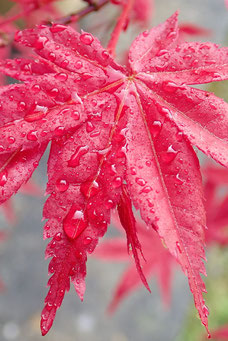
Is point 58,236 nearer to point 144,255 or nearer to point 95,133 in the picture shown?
point 95,133

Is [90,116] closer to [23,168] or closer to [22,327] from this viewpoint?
[23,168]

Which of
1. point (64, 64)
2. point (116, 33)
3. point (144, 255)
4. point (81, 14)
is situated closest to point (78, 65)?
point (64, 64)

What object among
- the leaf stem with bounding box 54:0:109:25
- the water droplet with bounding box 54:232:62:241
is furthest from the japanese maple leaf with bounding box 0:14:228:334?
the leaf stem with bounding box 54:0:109:25

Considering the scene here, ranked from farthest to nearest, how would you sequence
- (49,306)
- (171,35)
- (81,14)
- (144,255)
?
1. (144,255)
2. (81,14)
3. (171,35)
4. (49,306)

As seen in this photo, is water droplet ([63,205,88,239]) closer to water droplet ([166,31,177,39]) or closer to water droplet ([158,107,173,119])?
water droplet ([158,107,173,119])

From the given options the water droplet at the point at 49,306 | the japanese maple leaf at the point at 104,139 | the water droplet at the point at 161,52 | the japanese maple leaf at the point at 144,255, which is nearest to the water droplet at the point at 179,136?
the japanese maple leaf at the point at 104,139
